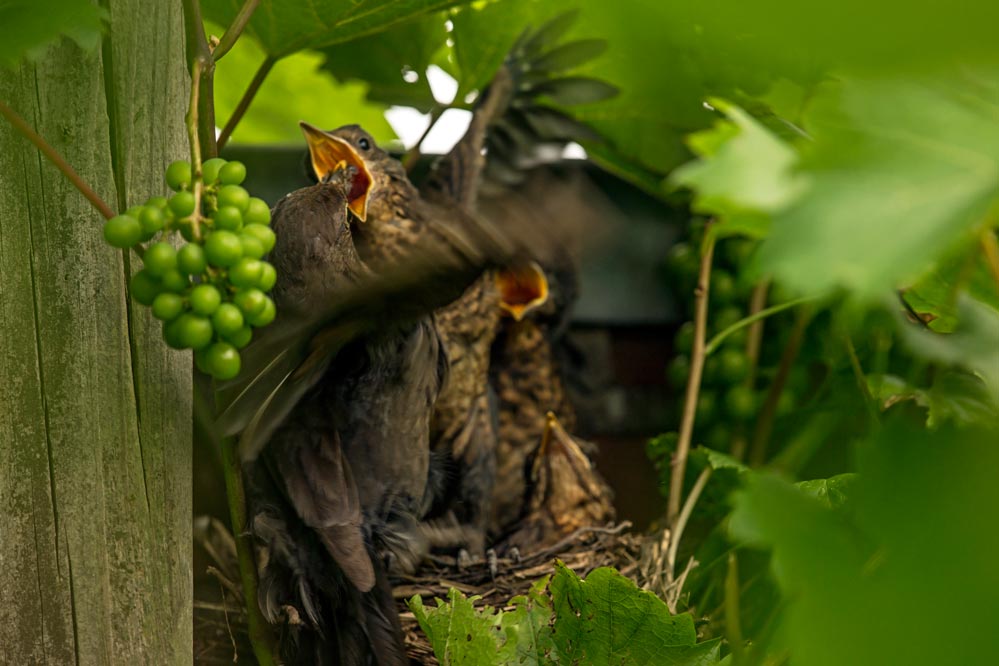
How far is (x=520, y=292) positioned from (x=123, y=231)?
3.32 feet

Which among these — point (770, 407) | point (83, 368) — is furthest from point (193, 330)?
point (770, 407)

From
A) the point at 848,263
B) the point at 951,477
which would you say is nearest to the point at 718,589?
the point at 951,477

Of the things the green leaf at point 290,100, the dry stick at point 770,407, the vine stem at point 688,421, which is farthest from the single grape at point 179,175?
the green leaf at point 290,100

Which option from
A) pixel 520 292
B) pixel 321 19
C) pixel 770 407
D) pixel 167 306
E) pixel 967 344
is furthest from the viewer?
pixel 520 292

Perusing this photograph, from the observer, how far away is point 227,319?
0.62 m

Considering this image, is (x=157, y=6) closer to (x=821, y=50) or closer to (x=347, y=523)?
(x=347, y=523)

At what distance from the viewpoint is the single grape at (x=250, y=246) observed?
0.63 meters

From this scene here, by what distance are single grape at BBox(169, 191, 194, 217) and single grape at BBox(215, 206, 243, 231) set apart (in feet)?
0.06

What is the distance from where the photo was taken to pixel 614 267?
1.79 meters

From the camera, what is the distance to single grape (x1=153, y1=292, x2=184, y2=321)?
2.00 ft

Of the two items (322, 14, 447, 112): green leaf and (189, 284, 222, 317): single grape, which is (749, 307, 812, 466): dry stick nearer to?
(322, 14, 447, 112): green leaf

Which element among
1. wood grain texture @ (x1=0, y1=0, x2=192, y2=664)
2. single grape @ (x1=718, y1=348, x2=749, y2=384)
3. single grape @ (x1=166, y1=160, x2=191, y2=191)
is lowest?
single grape @ (x1=718, y1=348, x2=749, y2=384)

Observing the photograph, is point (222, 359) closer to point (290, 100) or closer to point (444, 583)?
point (444, 583)

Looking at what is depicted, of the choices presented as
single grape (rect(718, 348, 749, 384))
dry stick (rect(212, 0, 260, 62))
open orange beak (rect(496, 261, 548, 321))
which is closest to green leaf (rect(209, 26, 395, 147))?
open orange beak (rect(496, 261, 548, 321))
